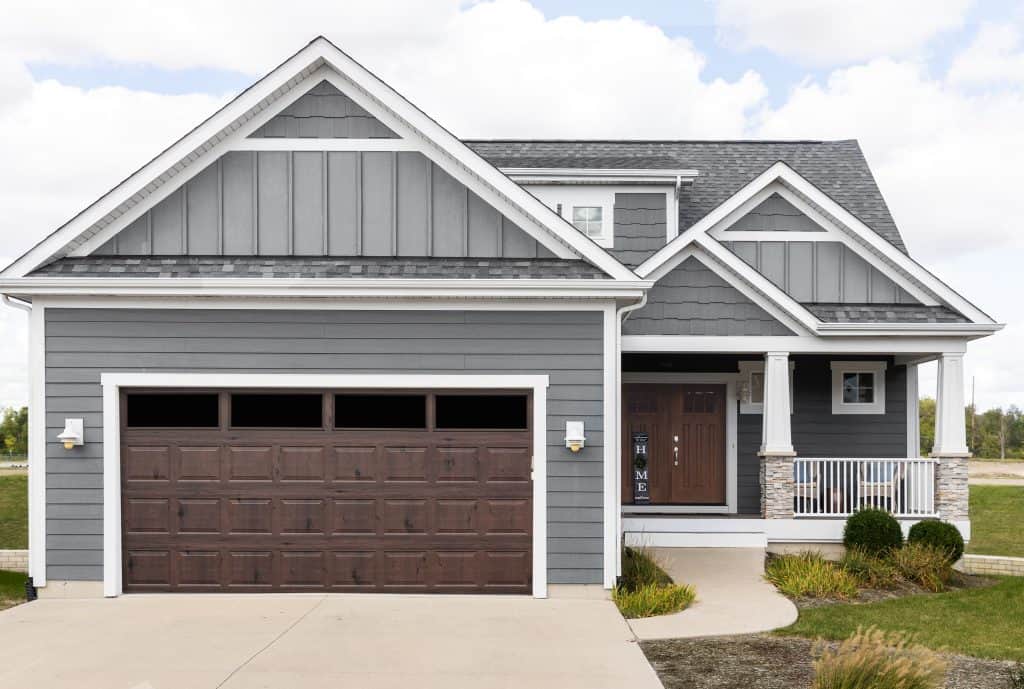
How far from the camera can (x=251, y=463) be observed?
9.84 metres

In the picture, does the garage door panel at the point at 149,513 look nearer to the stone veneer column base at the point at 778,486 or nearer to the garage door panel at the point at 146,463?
the garage door panel at the point at 146,463

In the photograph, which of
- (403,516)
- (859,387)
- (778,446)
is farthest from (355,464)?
(859,387)

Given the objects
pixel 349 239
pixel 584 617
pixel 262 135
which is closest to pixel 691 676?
pixel 584 617

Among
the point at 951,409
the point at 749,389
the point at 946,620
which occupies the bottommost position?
the point at 946,620

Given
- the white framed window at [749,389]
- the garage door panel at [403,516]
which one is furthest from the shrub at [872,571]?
the garage door panel at [403,516]

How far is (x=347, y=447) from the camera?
9.86m

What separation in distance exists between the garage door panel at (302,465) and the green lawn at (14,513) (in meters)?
9.26

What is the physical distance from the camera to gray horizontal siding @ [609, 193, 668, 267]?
1457 centimetres

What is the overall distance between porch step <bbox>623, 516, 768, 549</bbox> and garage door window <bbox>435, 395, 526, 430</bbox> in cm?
354

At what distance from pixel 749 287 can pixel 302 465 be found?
6.63 m

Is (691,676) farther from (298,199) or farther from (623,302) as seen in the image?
(298,199)

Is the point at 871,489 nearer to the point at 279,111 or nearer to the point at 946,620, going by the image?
the point at 946,620

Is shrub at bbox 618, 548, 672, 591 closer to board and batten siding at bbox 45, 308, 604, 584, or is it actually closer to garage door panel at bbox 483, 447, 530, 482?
board and batten siding at bbox 45, 308, 604, 584

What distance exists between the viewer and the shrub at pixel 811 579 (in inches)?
410
